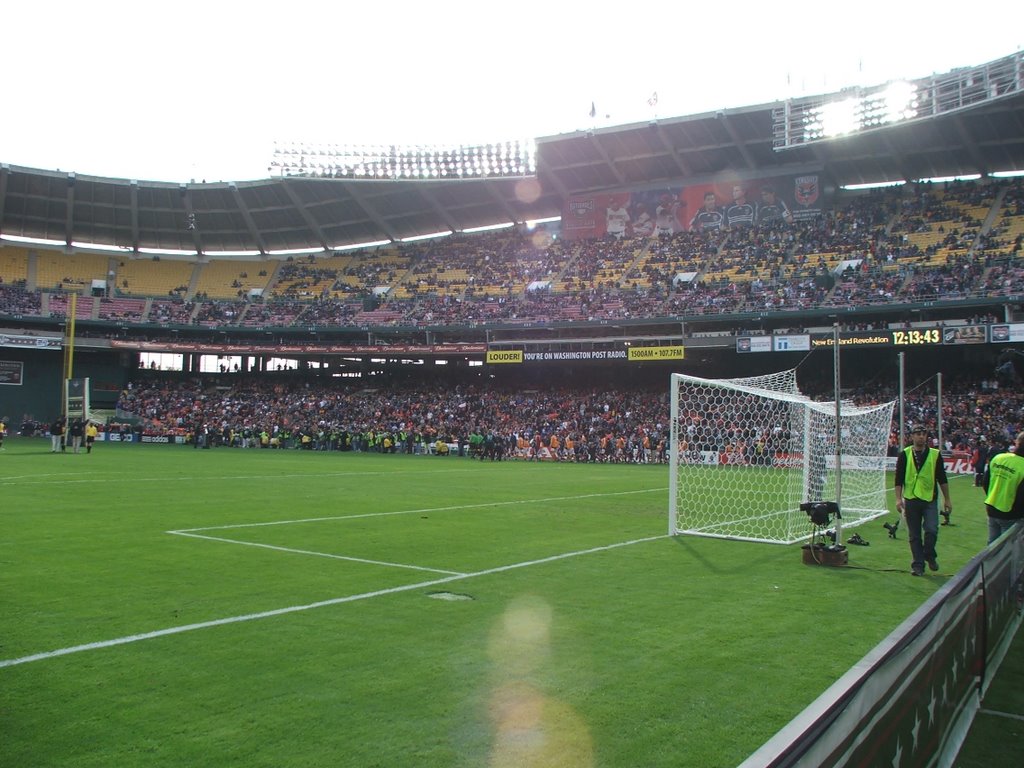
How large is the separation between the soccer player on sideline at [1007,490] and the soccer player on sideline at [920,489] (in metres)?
0.56

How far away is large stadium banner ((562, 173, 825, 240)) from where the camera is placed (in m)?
49.4

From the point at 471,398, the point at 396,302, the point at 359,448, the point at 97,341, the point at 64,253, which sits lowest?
the point at 359,448

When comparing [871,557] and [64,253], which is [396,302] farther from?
[871,557]

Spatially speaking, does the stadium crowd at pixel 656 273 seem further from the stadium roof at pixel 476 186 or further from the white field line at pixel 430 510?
the white field line at pixel 430 510

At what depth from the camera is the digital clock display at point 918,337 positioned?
35531 mm

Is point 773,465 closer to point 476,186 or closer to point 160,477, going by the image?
point 160,477

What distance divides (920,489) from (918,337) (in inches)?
1186

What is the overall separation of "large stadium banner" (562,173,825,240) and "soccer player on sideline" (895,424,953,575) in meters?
43.3

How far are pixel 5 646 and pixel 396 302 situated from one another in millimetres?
50294

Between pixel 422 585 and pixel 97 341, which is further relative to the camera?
pixel 97 341

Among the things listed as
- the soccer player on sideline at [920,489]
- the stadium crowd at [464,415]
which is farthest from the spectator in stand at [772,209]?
the soccer player on sideline at [920,489]

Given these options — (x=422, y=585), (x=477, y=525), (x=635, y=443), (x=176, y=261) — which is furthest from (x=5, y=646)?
(x=176, y=261)

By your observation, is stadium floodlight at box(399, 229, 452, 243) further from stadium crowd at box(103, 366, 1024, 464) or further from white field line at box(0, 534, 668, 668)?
white field line at box(0, 534, 668, 668)

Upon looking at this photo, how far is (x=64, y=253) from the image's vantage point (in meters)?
60.1
